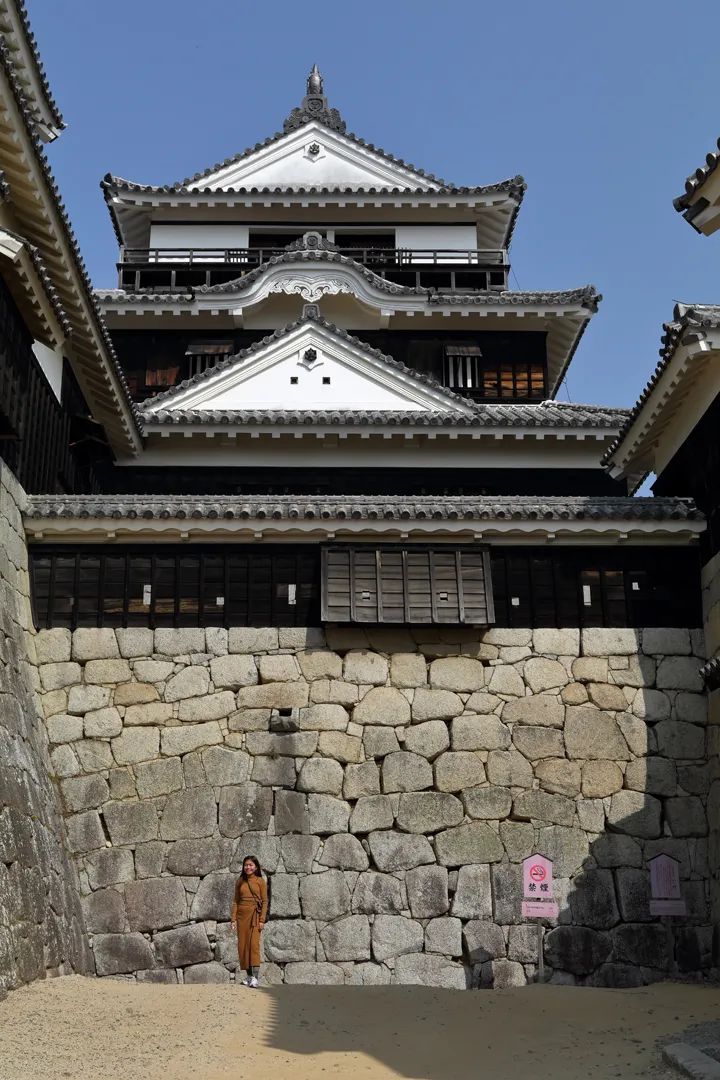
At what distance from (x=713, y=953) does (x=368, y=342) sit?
1375cm

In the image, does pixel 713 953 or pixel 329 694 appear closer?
pixel 713 953

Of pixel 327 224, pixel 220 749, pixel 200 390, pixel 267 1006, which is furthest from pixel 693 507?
pixel 327 224

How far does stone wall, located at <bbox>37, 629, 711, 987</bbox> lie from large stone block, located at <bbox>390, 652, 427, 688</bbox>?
0.08 feet

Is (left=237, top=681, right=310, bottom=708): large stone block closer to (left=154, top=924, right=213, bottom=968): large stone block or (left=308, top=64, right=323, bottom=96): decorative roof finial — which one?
(left=154, top=924, right=213, bottom=968): large stone block

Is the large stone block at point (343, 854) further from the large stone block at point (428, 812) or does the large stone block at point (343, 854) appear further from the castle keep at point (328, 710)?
the large stone block at point (428, 812)

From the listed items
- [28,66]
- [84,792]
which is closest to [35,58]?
[28,66]

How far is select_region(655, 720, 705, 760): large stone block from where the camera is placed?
13.0 m

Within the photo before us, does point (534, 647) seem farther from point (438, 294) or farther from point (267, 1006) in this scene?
point (438, 294)

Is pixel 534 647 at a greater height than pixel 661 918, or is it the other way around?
pixel 534 647

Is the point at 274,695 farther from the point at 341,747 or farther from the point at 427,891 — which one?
the point at 427,891

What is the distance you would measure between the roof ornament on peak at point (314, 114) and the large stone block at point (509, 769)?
17.4 m

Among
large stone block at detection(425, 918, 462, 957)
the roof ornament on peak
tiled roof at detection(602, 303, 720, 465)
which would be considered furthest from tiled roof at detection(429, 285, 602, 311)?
large stone block at detection(425, 918, 462, 957)

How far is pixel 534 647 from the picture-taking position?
13445mm

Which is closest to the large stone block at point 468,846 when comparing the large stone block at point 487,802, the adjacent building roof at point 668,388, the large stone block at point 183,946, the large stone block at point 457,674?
the large stone block at point 487,802
